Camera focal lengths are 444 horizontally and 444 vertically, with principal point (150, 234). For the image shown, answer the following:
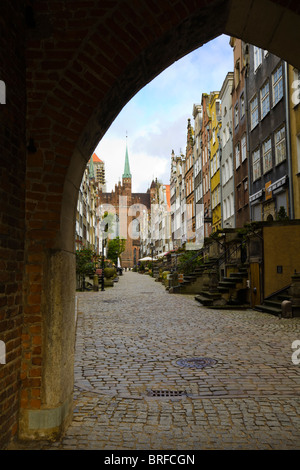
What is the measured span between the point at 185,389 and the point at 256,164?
20480 millimetres

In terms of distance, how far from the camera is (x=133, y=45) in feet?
14.2

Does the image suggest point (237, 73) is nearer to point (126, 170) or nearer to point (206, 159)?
point (206, 159)

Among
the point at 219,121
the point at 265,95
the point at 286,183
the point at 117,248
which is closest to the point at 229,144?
the point at 219,121

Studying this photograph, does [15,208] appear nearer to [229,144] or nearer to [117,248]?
[229,144]

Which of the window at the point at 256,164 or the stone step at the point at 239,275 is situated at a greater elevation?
the window at the point at 256,164

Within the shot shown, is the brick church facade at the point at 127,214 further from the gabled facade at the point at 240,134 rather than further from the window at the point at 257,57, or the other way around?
the window at the point at 257,57

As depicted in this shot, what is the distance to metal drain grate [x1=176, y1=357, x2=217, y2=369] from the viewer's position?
24.2 feet

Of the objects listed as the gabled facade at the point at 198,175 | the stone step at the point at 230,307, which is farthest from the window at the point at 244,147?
the gabled facade at the point at 198,175

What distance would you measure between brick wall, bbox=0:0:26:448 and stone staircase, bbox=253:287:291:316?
11.2 meters

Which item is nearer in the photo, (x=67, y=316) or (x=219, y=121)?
(x=67, y=316)

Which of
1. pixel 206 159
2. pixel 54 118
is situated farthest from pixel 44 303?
pixel 206 159

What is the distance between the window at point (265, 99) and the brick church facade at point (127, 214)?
107048 mm

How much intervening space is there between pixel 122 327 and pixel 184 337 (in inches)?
94.1

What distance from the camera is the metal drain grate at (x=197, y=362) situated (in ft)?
24.2
